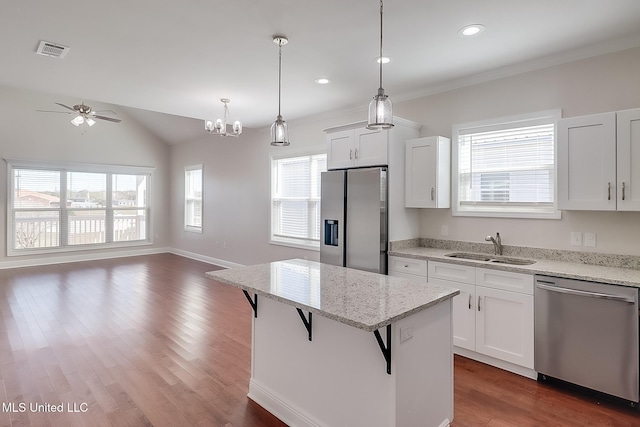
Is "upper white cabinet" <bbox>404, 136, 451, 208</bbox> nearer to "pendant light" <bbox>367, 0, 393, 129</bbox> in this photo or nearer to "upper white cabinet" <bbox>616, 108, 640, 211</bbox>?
"upper white cabinet" <bbox>616, 108, 640, 211</bbox>

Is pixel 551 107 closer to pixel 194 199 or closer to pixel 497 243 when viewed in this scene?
pixel 497 243

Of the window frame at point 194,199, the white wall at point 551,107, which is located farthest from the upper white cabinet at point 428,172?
the window frame at point 194,199

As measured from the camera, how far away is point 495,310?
2977mm

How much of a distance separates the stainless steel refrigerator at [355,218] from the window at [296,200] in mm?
1193

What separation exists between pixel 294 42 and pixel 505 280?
2679mm

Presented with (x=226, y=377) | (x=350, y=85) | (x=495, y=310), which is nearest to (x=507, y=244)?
(x=495, y=310)

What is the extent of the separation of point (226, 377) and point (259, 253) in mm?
3735

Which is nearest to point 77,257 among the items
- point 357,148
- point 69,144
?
point 69,144

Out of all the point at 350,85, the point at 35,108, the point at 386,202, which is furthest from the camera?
the point at 35,108

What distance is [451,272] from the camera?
10.6ft

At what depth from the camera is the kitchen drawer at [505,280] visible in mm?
2785

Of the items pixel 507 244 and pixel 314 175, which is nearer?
pixel 507 244

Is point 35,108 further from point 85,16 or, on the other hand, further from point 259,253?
point 85,16

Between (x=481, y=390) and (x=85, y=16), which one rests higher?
(x=85, y=16)
